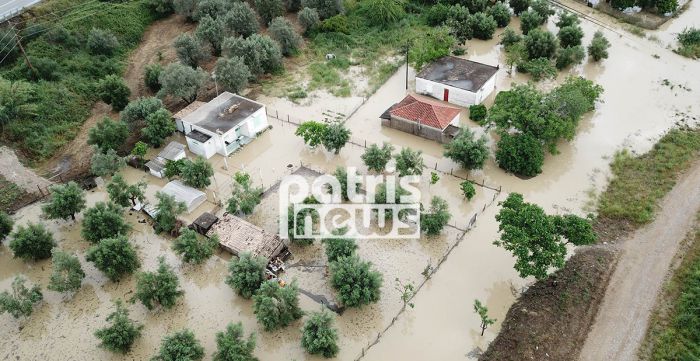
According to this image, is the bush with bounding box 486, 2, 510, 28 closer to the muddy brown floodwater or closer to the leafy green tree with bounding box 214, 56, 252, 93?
the muddy brown floodwater

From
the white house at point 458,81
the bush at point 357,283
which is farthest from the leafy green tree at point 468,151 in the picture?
the bush at point 357,283

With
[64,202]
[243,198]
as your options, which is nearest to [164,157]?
[64,202]

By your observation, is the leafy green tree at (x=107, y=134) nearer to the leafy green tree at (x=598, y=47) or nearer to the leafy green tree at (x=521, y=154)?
the leafy green tree at (x=521, y=154)

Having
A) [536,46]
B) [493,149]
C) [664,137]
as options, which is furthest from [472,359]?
[536,46]

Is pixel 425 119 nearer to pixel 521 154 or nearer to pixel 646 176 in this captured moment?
pixel 521 154

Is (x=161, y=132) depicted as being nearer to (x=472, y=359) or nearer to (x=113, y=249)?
(x=113, y=249)

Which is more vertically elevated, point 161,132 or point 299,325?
point 161,132
